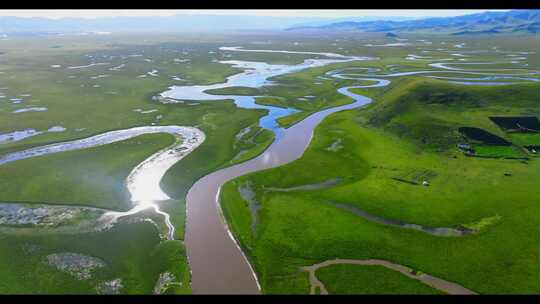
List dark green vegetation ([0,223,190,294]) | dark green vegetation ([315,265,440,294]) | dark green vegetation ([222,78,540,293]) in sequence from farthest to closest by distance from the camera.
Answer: dark green vegetation ([222,78,540,293])
dark green vegetation ([0,223,190,294])
dark green vegetation ([315,265,440,294])

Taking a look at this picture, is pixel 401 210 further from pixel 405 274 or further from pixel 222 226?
pixel 222 226

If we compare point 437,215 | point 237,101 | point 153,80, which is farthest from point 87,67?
point 437,215

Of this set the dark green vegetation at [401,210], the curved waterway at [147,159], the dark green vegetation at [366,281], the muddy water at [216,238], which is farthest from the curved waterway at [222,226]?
the dark green vegetation at [366,281]

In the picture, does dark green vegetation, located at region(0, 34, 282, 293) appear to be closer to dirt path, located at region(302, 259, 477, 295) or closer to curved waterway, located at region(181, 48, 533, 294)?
curved waterway, located at region(181, 48, 533, 294)

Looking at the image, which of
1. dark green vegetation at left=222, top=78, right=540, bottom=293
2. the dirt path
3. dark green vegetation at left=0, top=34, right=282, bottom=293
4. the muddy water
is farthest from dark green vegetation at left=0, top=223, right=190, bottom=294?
the dirt path

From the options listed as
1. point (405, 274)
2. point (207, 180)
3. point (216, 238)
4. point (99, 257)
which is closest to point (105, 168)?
point (207, 180)

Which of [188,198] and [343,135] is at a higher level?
[343,135]

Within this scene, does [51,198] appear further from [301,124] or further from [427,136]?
[427,136]
